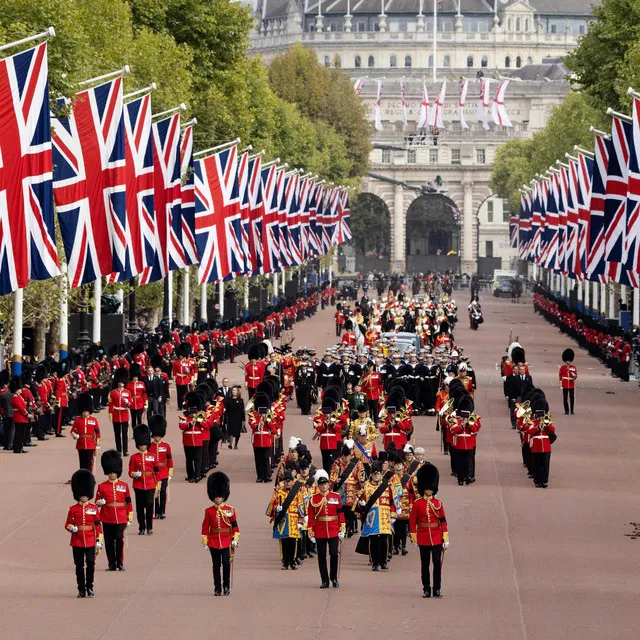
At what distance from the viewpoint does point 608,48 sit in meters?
65.5

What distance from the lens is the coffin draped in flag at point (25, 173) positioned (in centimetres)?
2772

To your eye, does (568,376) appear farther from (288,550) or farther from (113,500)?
(113,500)

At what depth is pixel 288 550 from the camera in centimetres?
2198

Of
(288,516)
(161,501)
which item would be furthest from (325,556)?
(161,501)

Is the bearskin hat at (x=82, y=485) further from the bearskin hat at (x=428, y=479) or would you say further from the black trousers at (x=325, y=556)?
the bearskin hat at (x=428, y=479)

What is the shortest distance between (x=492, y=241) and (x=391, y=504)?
153890mm

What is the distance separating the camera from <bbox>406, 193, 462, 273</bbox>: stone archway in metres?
173

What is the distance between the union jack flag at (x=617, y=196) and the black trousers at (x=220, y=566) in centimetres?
2344

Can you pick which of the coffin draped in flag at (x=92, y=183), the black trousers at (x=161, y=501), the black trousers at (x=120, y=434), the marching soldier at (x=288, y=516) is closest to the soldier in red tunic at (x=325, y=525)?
the marching soldier at (x=288, y=516)

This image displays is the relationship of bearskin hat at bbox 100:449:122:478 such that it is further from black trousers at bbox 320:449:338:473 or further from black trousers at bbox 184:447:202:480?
black trousers at bbox 320:449:338:473

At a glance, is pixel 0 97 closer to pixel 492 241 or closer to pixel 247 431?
pixel 247 431

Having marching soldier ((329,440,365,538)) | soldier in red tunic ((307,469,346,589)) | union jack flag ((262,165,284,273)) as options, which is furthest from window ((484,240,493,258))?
soldier in red tunic ((307,469,346,589))

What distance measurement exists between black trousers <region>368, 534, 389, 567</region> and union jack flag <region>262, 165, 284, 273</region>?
1659 inches

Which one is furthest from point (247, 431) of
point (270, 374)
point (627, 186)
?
point (627, 186)
